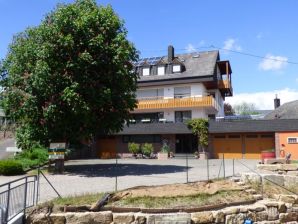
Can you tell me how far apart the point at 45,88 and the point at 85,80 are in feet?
7.55

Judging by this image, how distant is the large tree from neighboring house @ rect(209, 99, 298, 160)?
15706 mm

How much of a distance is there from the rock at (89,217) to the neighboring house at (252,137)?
2556 centimetres

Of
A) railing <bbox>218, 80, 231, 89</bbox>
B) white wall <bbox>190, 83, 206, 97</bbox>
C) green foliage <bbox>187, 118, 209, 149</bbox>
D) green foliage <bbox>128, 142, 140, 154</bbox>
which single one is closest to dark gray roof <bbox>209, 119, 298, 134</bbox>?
green foliage <bbox>187, 118, 209, 149</bbox>

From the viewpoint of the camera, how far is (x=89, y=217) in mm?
10523

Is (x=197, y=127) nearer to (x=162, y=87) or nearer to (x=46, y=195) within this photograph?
(x=162, y=87)

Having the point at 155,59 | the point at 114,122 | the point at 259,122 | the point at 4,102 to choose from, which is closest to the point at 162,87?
the point at 155,59

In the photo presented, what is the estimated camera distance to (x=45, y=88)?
68.5 feet

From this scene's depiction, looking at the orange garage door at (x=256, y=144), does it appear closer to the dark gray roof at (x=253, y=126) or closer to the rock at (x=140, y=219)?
the dark gray roof at (x=253, y=126)

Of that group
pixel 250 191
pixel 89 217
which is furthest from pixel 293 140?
pixel 89 217

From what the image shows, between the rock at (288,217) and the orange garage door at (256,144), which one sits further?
the orange garage door at (256,144)

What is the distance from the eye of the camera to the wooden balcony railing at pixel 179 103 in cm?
3897

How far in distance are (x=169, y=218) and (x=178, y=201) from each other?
1030mm

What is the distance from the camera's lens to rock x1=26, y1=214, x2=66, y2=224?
34.0 feet

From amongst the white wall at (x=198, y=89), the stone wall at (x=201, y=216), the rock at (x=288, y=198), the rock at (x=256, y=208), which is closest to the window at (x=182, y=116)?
Result: the white wall at (x=198, y=89)
